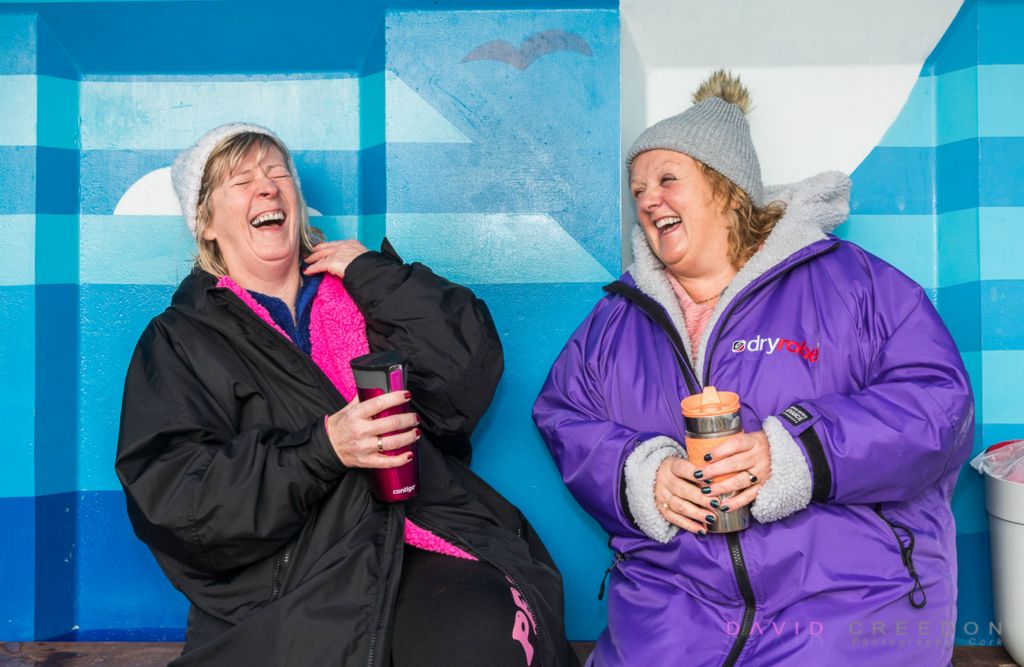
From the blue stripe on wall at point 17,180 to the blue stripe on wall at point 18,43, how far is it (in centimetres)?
25

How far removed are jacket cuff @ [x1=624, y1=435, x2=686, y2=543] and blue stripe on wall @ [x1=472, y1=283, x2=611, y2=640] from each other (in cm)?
66

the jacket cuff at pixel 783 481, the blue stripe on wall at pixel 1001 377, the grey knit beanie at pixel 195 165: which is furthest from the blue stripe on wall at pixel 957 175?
the grey knit beanie at pixel 195 165

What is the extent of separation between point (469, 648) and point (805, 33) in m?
2.21

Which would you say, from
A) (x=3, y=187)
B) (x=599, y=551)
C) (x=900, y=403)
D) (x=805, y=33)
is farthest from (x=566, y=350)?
(x=3, y=187)

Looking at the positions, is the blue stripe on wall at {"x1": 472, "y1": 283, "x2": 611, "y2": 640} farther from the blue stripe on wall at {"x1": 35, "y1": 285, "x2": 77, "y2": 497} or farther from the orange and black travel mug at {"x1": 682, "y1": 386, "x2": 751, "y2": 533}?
the blue stripe on wall at {"x1": 35, "y1": 285, "x2": 77, "y2": 497}

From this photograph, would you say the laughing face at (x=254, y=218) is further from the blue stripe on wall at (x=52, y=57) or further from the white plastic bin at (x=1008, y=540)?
the white plastic bin at (x=1008, y=540)

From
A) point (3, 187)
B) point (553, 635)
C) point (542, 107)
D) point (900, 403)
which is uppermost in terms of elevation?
point (542, 107)

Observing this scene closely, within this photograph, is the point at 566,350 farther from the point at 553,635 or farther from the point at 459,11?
the point at 459,11

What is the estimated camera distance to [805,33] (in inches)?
115

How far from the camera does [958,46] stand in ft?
9.43

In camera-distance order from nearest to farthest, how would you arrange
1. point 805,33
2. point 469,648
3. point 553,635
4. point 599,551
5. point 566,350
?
point 469,648 < point 553,635 < point 566,350 < point 599,551 < point 805,33

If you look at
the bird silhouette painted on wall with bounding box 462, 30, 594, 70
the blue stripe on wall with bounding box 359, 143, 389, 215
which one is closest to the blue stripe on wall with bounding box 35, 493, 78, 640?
the blue stripe on wall with bounding box 359, 143, 389, 215

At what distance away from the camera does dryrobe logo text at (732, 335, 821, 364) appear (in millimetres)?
2138

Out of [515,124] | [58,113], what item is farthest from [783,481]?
[58,113]
